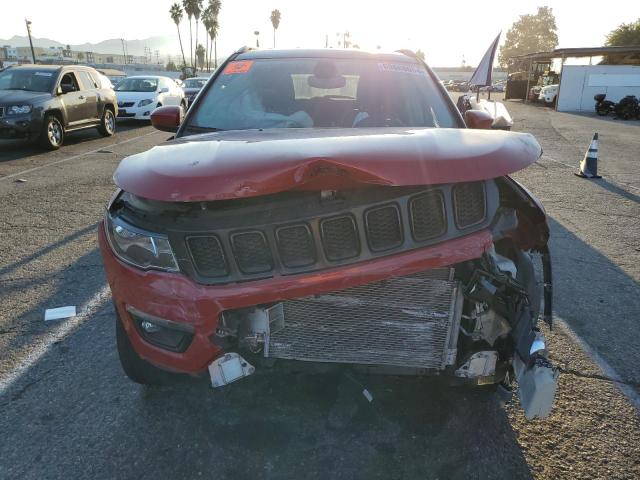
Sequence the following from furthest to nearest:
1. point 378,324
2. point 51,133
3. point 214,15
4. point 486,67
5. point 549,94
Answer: point 214,15 → point 549,94 → point 486,67 → point 51,133 → point 378,324

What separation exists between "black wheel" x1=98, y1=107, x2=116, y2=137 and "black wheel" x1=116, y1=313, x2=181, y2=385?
11988 millimetres

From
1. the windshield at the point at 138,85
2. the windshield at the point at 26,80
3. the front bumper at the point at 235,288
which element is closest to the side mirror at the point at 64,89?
the windshield at the point at 26,80

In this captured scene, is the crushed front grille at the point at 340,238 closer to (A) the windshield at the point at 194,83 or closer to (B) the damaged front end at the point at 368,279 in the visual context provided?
(B) the damaged front end at the point at 368,279

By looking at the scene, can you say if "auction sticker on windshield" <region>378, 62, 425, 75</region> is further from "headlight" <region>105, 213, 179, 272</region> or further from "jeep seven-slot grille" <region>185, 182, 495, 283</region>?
"headlight" <region>105, 213, 179, 272</region>

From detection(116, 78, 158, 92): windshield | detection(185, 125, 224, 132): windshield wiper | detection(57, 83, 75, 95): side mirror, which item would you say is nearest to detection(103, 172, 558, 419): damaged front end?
detection(185, 125, 224, 132): windshield wiper

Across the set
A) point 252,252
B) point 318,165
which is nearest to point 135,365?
point 252,252

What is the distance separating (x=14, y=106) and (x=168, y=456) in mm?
10038

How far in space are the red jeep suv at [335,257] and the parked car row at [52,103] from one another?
30.7 ft

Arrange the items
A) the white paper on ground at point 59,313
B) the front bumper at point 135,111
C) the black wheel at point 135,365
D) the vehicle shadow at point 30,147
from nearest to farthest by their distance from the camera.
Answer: the black wheel at point 135,365 < the white paper on ground at point 59,313 < the vehicle shadow at point 30,147 < the front bumper at point 135,111

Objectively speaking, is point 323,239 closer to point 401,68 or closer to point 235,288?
point 235,288

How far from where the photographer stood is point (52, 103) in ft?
34.4

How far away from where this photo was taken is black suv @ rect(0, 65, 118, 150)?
9.88 meters

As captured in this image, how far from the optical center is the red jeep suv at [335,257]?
6.04 feet

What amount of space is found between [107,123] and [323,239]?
13060 millimetres
